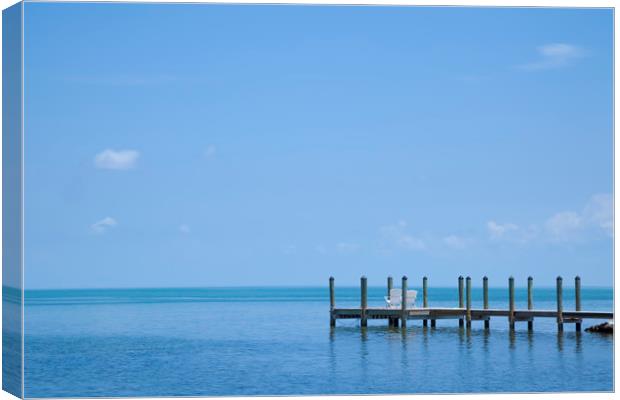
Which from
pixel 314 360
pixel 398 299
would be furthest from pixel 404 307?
pixel 314 360

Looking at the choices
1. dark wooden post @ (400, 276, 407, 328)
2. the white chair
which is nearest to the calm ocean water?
dark wooden post @ (400, 276, 407, 328)

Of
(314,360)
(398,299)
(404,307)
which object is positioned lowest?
(314,360)

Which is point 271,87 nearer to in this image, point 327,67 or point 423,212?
point 327,67

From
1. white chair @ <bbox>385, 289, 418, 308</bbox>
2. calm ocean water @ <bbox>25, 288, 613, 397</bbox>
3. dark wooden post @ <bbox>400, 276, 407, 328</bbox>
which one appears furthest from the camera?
white chair @ <bbox>385, 289, 418, 308</bbox>

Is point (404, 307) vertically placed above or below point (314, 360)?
above

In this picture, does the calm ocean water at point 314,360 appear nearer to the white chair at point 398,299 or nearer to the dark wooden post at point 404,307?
the dark wooden post at point 404,307

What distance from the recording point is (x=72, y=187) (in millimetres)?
26453

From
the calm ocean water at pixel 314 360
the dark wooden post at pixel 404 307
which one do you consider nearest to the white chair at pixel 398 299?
the dark wooden post at pixel 404 307

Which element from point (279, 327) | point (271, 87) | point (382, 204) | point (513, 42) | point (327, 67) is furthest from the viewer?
point (279, 327)

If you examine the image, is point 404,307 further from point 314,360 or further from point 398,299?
point 314,360

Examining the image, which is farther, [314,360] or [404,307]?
[404,307]

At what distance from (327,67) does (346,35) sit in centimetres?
337

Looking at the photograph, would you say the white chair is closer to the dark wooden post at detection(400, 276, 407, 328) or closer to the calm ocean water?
the dark wooden post at detection(400, 276, 407, 328)

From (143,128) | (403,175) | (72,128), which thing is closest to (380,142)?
(403,175)
